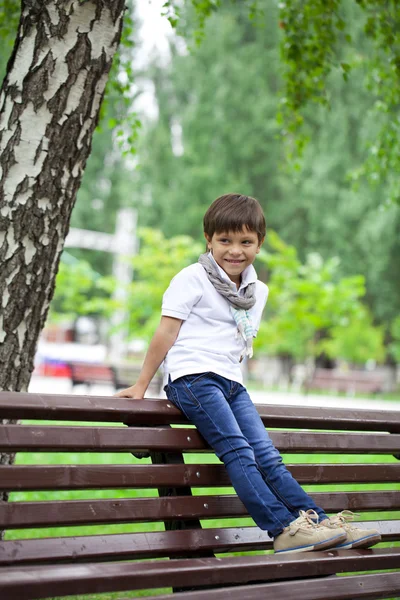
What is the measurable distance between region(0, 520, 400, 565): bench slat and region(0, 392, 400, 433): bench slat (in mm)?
392

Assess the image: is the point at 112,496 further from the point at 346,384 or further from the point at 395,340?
the point at 395,340

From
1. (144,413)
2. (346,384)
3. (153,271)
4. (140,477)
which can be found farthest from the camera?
(346,384)

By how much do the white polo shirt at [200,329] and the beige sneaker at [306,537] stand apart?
589mm

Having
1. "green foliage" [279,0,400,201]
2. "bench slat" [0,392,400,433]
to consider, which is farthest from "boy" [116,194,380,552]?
"green foliage" [279,0,400,201]

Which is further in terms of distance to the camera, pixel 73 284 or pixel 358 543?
pixel 73 284

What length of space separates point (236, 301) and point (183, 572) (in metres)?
1.08

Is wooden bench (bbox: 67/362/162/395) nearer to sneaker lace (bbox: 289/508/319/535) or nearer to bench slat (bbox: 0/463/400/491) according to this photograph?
bench slat (bbox: 0/463/400/491)

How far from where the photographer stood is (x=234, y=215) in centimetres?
308

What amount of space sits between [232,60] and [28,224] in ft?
89.9

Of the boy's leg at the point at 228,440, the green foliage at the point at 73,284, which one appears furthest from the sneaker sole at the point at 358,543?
the green foliage at the point at 73,284

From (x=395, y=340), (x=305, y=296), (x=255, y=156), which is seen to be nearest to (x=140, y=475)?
(x=305, y=296)

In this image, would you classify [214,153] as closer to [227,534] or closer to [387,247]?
[387,247]

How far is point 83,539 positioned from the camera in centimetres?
251

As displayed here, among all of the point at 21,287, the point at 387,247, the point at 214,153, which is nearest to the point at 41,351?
the point at 214,153
